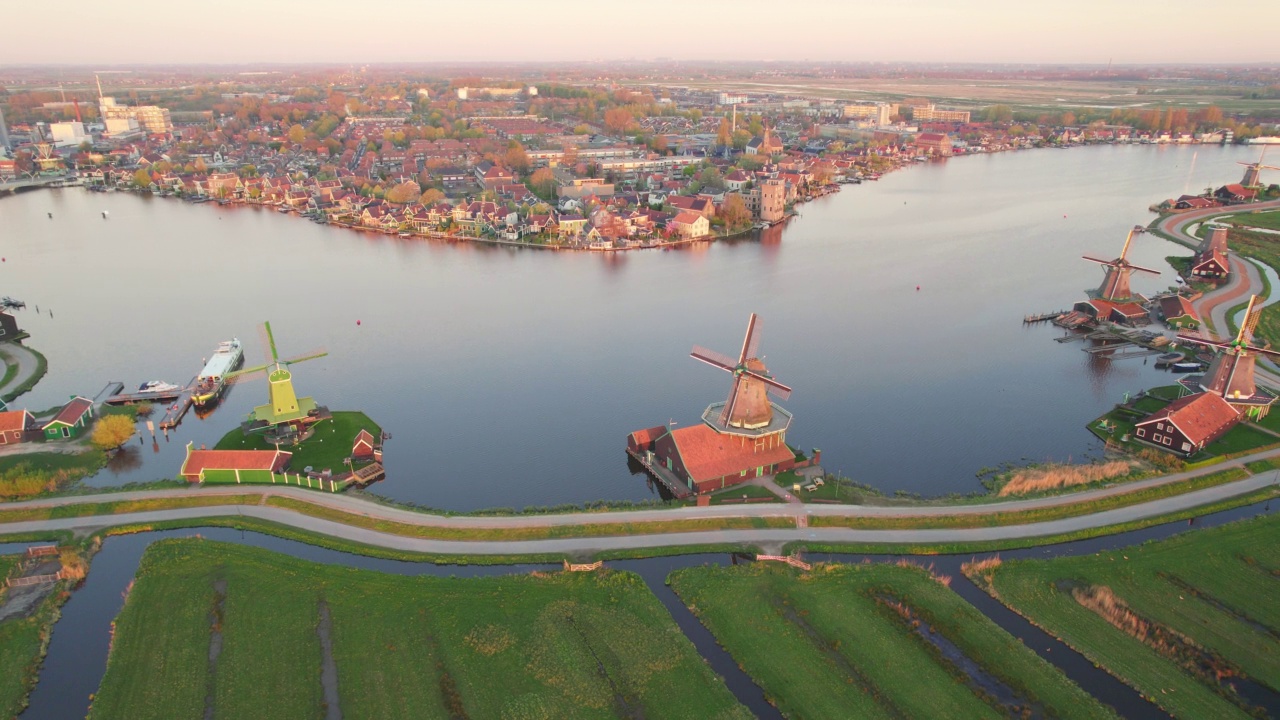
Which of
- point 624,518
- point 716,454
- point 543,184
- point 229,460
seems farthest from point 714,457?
point 543,184

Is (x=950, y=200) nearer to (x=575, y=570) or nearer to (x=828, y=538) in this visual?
(x=828, y=538)

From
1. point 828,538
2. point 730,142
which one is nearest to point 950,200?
point 730,142

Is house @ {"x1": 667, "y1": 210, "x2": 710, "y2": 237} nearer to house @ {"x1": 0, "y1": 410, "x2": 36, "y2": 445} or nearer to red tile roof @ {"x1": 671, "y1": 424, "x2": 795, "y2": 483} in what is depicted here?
red tile roof @ {"x1": 671, "y1": 424, "x2": 795, "y2": 483}

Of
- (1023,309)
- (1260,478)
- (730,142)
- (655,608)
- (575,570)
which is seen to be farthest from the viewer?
(730,142)

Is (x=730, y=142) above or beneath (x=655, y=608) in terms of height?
above

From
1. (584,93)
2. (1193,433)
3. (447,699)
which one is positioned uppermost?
(584,93)
